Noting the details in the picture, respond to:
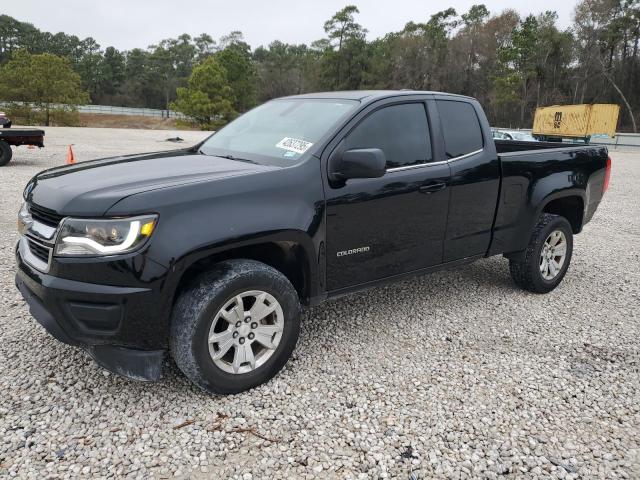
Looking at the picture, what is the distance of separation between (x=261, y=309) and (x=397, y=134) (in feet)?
5.47

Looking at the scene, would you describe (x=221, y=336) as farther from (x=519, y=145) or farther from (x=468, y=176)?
(x=519, y=145)

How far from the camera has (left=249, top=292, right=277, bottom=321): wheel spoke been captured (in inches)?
116

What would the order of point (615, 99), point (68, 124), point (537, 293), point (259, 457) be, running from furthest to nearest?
1. point (615, 99)
2. point (68, 124)
3. point (537, 293)
4. point (259, 457)

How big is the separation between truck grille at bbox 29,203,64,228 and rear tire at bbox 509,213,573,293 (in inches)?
153

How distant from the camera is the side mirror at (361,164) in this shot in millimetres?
3047

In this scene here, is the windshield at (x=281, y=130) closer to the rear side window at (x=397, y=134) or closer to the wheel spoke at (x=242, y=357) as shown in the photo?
the rear side window at (x=397, y=134)

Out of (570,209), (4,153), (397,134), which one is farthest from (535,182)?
(4,153)

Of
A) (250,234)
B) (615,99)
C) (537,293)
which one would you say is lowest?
(537,293)

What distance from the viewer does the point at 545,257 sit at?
16.0ft

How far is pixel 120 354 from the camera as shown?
8.79 ft

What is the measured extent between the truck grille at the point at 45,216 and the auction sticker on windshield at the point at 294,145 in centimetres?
147

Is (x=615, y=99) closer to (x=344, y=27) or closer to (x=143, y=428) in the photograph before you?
(x=344, y=27)

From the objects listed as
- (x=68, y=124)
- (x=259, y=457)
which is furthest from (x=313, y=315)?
(x=68, y=124)

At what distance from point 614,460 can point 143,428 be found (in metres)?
2.47
